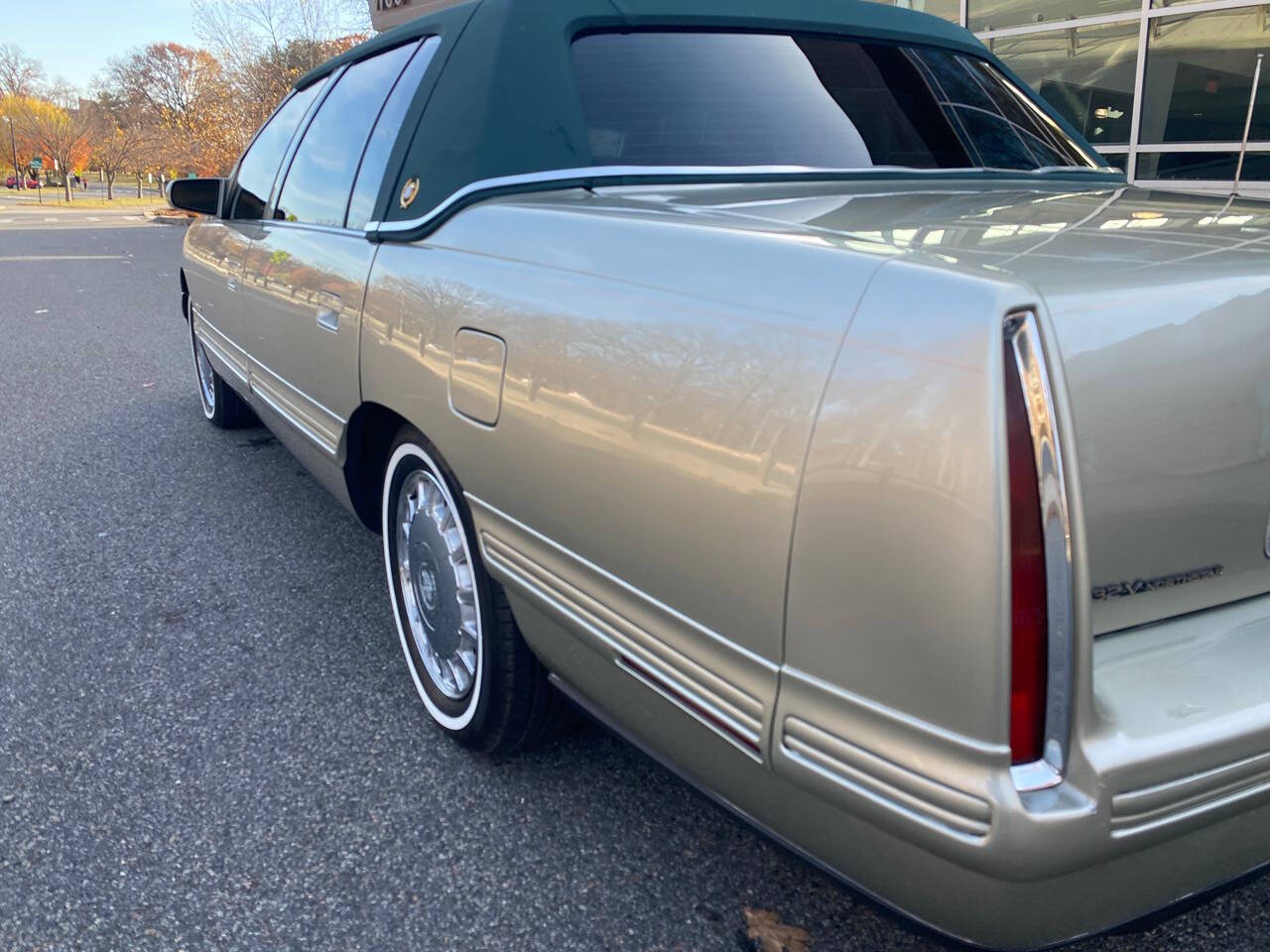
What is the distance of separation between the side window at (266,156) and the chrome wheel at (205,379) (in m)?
1.24

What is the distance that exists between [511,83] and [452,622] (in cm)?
125

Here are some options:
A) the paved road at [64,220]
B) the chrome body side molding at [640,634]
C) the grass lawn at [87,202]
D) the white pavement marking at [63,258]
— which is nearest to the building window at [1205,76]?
the chrome body side molding at [640,634]

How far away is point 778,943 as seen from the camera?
1.92 metres

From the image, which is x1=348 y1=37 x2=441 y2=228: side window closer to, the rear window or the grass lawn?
the rear window

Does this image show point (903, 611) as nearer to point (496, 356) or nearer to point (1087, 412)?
point (1087, 412)

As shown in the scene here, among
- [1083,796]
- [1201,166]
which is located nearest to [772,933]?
[1083,796]

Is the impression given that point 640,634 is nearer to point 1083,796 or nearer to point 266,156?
point 1083,796

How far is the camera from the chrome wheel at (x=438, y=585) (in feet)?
7.98

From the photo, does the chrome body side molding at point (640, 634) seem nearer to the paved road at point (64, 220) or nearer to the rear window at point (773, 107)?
the rear window at point (773, 107)

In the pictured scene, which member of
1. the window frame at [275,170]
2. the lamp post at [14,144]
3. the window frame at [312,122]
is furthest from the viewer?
the lamp post at [14,144]

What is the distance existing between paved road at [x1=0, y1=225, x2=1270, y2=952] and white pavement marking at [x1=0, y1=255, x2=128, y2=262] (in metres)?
15.1

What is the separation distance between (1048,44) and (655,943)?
34.8 feet

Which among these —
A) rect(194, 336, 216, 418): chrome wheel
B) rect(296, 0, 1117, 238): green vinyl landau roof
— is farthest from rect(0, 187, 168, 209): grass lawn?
rect(296, 0, 1117, 238): green vinyl landau roof

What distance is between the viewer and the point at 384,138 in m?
2.88
